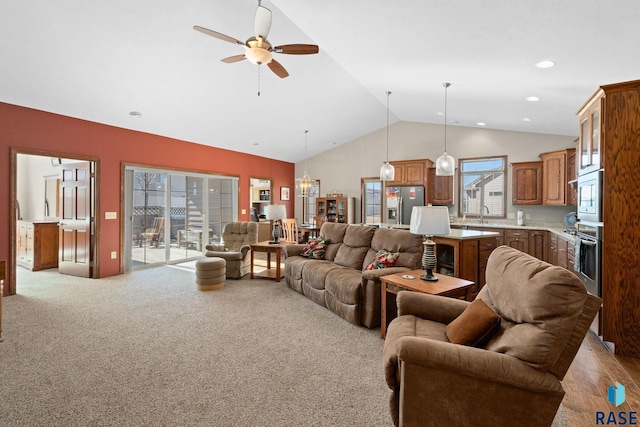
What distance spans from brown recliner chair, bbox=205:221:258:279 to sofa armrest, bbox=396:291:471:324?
11.8ft

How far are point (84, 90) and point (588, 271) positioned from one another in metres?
6.38

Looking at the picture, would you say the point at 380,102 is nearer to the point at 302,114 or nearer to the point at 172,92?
the point at 302,114

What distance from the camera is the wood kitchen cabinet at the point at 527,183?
6.39 metres

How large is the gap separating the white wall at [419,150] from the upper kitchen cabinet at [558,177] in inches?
17.6

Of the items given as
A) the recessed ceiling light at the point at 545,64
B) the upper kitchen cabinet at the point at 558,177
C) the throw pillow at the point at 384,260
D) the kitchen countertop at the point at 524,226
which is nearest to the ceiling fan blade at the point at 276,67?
the throw pillow at the point at 384,260

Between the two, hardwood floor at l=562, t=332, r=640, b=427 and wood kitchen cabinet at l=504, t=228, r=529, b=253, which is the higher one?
wood kitchen cabinet at l=504, t=228, r=529, b=253

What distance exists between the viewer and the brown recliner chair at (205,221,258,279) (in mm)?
5375

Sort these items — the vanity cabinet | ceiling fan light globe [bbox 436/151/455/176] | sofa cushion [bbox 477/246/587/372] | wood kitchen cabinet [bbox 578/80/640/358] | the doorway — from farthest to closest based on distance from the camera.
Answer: the vanity cabinet
ceiling fan light globe [bbox 436/151/455/176]
the doorway
wood kitchen cabinet [bbox 578/80/640/358]
sofa cushion [bbox 477/246/587/372]

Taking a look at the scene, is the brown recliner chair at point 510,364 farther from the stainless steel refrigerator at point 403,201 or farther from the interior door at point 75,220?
the stainless steel refrigerator at point 403,201

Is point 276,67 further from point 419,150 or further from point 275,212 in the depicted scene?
point 419,150

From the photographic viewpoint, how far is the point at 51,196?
678 cm

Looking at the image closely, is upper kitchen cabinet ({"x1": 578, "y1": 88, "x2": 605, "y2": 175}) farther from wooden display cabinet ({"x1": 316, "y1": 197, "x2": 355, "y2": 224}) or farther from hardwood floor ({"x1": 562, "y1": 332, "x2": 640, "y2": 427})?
wooden display cabinet ({"x1": 316, "y1": 197, "x2": 355, "y2": 224})

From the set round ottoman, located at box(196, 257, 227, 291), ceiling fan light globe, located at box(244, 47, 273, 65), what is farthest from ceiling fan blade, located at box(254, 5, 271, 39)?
round ottoman, located at box(196, 257, 227, 291)

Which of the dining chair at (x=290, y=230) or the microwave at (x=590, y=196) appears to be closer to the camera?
the microwave at (x=590, y=196)
